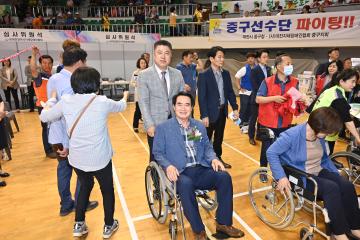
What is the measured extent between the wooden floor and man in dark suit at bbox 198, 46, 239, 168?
754 mm

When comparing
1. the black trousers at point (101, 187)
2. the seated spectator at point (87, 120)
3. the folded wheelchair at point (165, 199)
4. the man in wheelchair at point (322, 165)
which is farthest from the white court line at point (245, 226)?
the seated spectator at point (87, 120)

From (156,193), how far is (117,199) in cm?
71

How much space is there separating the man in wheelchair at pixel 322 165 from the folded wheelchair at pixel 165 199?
0.63 metres

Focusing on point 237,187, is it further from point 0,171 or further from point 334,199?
point 0,171

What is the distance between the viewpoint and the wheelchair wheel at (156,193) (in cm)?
201

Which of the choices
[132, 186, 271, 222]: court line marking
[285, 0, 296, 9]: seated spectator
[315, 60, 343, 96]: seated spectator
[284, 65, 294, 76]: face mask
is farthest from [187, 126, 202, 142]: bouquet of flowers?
[285, 0, 296, 9]: seated spectator

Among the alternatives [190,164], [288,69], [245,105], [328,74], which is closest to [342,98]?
[288,69]

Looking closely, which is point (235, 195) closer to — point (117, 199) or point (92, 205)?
point (117, 199)

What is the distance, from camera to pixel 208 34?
9234mm

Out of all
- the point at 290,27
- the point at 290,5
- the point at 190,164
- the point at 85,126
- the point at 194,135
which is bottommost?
the point at 190,164

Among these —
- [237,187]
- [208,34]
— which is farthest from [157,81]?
[208,34]

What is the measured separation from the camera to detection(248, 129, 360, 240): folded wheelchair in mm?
1798

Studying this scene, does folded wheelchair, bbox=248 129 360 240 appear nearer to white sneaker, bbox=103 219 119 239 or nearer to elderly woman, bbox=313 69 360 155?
elderly woman, bbox=313 69 360 155

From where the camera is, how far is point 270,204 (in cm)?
258
